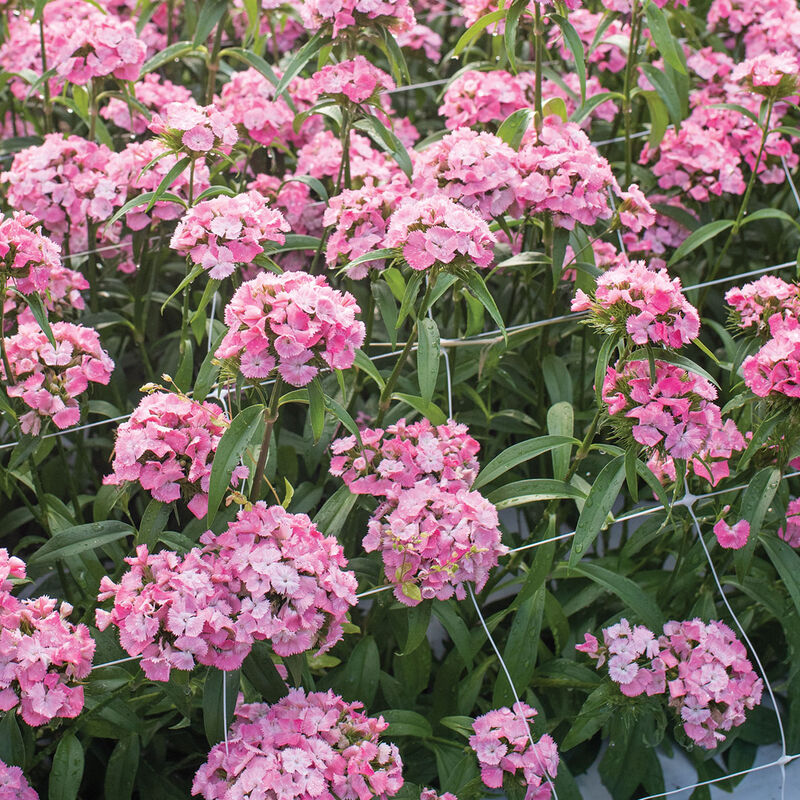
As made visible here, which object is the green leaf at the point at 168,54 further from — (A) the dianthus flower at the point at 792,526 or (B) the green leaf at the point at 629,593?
(A) the dianthus flower at the point at 792,526

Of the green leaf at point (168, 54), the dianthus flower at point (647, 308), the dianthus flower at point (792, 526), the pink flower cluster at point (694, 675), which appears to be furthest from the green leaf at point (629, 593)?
the green leaf at point (168, 54)

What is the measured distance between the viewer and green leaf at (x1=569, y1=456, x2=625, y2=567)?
5.91ft

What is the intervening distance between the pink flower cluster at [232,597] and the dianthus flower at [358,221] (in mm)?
681

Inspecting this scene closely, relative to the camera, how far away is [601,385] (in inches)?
69.3

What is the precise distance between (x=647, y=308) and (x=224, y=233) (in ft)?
2.47

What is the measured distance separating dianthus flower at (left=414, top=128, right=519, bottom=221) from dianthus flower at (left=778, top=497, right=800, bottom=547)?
2.80ft

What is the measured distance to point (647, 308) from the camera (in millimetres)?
1672

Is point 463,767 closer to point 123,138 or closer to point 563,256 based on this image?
point 563,256

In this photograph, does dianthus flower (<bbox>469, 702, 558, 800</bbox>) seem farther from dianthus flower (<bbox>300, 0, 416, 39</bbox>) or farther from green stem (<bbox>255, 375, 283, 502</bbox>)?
dianthus flower (<bbox>300, 0, 416, 39</bbox>)

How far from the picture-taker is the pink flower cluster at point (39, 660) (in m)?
1.59

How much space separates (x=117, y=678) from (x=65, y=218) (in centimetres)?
116

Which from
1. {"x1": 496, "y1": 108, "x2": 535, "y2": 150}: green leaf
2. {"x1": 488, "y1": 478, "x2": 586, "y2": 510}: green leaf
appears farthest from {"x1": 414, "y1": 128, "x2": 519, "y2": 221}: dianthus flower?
{"x1": 488, "y1": 478, "x2": 586, "y2": 510}: green leaf

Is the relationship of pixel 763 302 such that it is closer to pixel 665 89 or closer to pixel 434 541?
pixel 434 541

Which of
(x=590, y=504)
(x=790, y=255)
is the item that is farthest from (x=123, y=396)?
(x=790, y=255)
